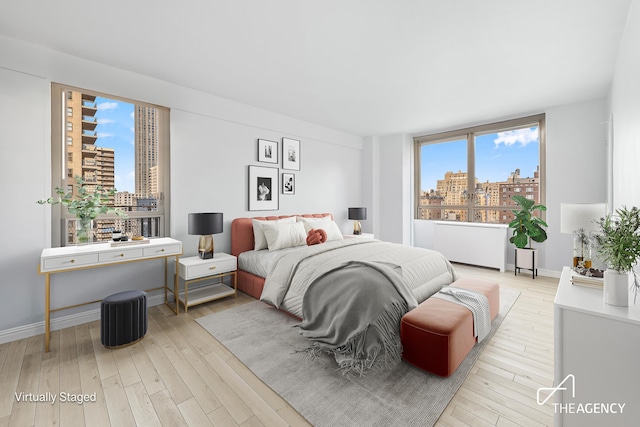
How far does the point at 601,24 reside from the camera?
88.7 inches

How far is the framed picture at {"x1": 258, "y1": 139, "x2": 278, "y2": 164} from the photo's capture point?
4313mm

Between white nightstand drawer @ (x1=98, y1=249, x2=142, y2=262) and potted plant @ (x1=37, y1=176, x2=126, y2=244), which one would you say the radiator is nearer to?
white nightstand drawer @ (x1=98, y1=249, x2=142, y2=262)

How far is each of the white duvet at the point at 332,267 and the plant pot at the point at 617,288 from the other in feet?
4.66

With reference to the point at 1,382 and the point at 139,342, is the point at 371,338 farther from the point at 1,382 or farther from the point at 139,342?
the point at 1,382

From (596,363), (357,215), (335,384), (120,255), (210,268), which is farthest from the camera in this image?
(357,215)

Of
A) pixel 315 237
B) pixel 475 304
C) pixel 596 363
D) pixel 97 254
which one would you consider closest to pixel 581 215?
pixel 475 304

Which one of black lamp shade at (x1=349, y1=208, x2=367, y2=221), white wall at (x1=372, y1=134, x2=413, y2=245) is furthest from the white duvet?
white wall at (x1=372, y1=134, x2=413, y2=245)

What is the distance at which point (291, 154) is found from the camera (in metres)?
4.77

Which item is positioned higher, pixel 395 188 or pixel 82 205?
pixel 395 188

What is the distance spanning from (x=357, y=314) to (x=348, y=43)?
2.44m

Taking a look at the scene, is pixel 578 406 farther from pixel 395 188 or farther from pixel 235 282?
pixel 395 188

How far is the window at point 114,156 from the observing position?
2.79m

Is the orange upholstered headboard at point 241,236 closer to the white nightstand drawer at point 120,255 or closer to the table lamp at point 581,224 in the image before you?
the white nightstand drawer at point 120,255

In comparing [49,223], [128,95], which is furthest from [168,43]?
[49,223]
